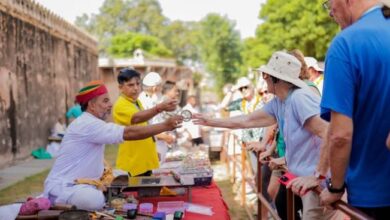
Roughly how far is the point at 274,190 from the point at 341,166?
88.6 inches

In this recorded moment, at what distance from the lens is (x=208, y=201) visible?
14.2ft

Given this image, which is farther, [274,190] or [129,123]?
[129,123]

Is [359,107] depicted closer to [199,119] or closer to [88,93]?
[88,93]

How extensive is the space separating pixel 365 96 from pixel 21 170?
996 cm

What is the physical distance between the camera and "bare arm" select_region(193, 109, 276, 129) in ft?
13.3

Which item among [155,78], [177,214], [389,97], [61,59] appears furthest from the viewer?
[61,59]

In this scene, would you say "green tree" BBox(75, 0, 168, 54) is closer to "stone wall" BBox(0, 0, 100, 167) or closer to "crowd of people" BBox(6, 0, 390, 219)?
"stone wall" BBox(0, 0, 100, 167)

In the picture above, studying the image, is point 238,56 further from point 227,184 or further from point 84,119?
point 84,119

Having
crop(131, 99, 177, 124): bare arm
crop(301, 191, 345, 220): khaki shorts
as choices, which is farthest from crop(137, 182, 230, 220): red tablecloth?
crop(301, 191, 345, 220): khaki shorts

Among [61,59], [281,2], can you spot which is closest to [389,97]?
[61,59]

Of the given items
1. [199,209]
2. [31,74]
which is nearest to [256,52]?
[31,74]

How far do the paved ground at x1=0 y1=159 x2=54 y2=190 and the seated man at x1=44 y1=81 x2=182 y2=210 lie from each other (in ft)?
17.2

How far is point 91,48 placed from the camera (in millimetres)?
21703

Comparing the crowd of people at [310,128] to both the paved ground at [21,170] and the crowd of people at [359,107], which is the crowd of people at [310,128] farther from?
the paved ground at [21,170]
